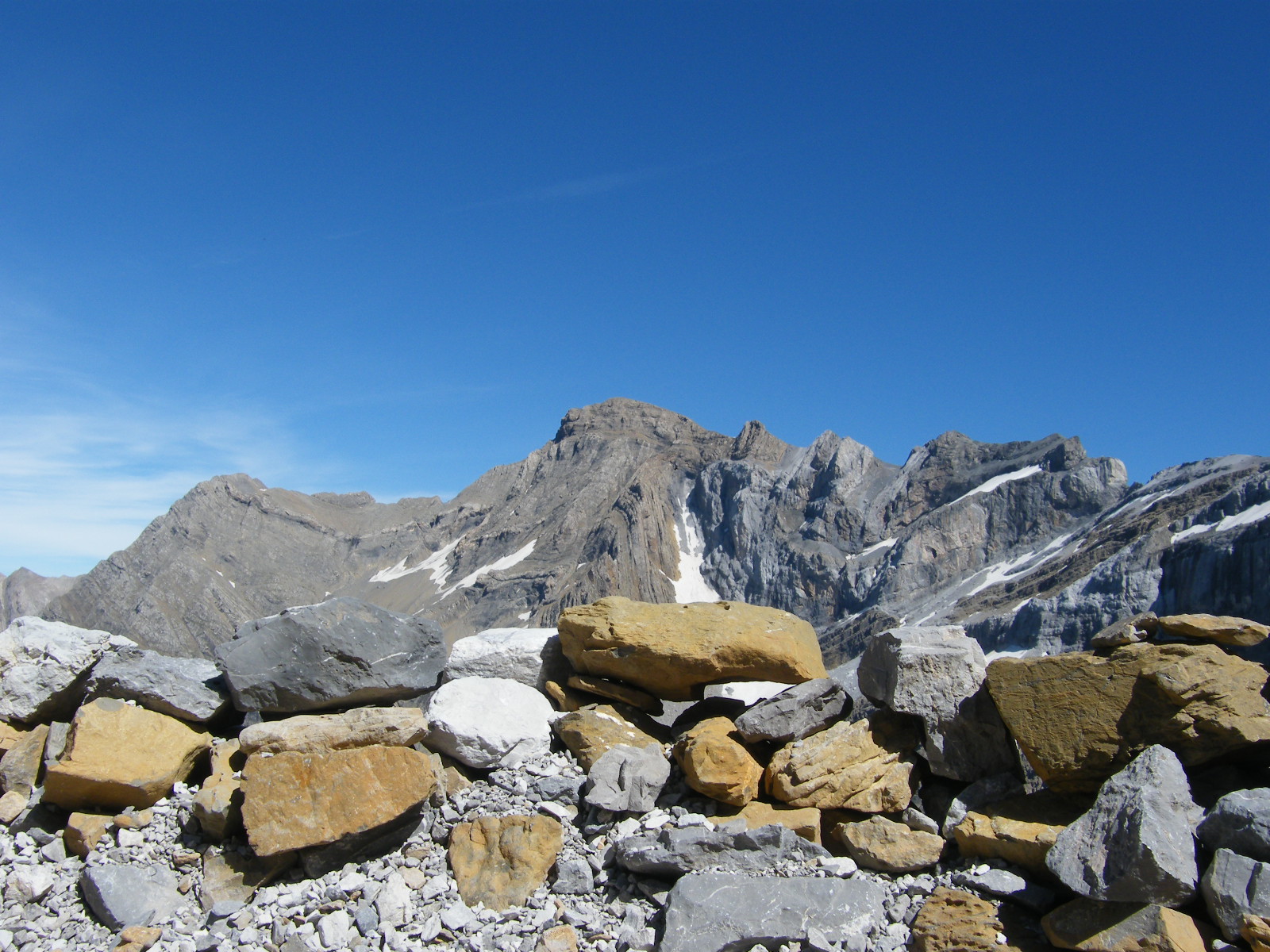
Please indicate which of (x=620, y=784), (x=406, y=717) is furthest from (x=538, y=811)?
(x=406, y=717)

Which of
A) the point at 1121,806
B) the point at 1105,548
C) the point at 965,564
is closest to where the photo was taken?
the point at 1121,806

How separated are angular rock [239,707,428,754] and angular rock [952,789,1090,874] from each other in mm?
5275

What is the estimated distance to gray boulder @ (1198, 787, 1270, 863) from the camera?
6266 millimetres

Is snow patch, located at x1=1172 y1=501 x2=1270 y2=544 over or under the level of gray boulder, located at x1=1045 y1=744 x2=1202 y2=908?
over

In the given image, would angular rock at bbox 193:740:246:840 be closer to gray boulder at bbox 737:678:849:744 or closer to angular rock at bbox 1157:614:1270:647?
gray boulder at bbox 737:678:849:744

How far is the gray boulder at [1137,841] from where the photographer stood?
602 centimetres

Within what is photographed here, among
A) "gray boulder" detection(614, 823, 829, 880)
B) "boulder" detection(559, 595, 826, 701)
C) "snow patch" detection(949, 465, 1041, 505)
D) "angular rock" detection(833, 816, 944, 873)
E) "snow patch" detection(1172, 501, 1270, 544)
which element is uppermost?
"snow patch" detection(949, 465, 1041, 505)

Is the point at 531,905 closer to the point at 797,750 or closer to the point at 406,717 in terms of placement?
the point at 406,717

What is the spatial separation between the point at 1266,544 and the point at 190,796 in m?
114

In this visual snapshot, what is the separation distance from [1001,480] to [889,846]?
195271mm

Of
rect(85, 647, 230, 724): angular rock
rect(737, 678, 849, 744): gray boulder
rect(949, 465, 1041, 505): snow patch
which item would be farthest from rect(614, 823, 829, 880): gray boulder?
rect(949, 465, 1041, 505): snow patch

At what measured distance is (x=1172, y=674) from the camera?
7258mm

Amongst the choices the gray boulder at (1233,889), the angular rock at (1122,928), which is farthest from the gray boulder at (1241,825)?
the angular rock at (1122,928)

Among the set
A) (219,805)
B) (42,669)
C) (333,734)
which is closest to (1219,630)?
(333,734)
